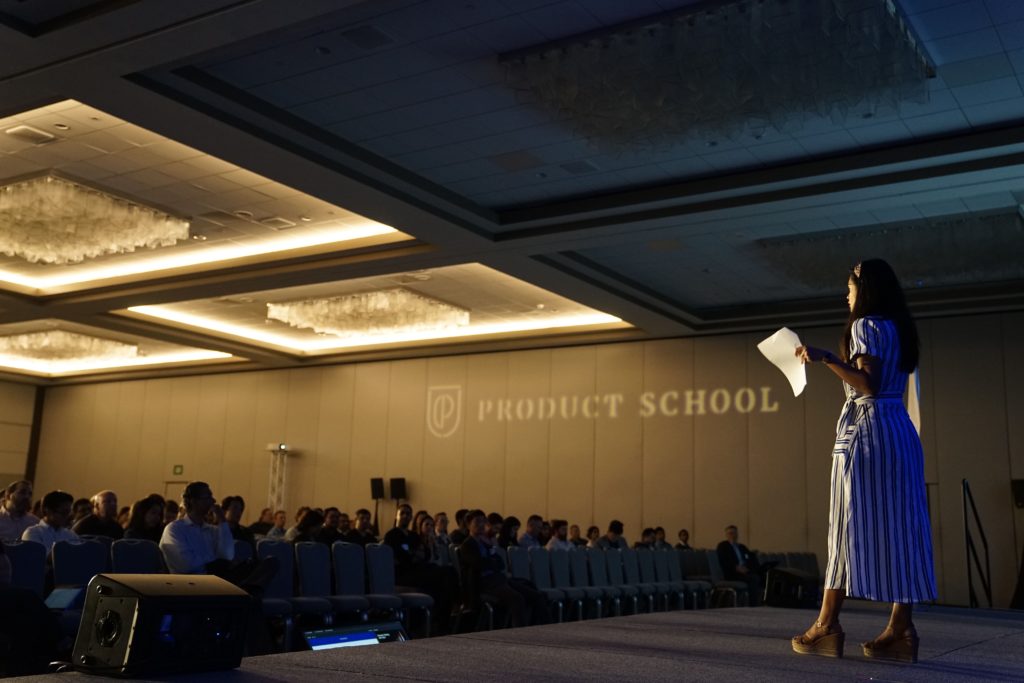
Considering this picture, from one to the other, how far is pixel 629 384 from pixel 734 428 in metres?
2.07

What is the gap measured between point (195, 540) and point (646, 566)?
6.62m

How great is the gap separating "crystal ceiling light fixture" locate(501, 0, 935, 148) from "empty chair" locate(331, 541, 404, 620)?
4.06 metres

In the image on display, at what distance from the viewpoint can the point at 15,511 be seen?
8156 mm

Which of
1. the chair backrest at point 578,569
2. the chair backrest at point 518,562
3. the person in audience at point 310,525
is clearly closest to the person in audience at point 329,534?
the person in audience at point 310,525

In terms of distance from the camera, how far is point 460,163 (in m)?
10.0

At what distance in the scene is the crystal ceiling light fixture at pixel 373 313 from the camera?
15.4 m

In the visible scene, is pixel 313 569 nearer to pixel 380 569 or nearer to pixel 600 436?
pixel 380 569

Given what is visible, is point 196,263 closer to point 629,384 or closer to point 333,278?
point 333,278

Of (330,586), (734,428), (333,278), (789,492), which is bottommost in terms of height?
(330,586)

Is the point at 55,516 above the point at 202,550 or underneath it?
above

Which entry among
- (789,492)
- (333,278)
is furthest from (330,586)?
(789,492)

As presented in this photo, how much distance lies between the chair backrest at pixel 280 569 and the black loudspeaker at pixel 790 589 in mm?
3681

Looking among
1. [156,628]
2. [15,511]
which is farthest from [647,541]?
[156,628]

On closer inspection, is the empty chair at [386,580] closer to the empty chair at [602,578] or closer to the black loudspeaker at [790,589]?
the black loudspeaker at [790,589]
